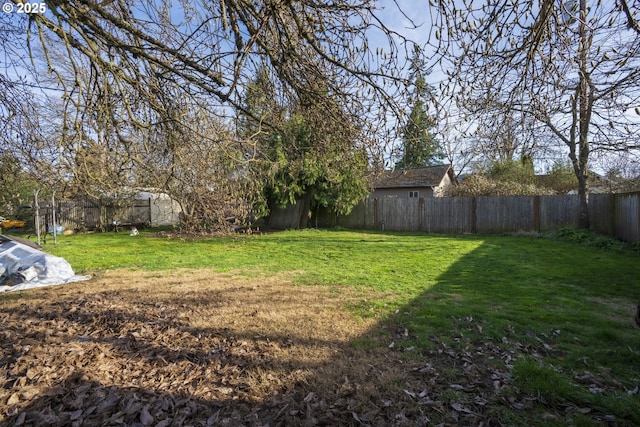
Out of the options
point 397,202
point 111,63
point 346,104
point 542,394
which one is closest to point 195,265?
point 111,63

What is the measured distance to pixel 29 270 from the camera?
6070 mm

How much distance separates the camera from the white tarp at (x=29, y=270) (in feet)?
19.4

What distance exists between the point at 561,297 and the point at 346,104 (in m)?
4.12

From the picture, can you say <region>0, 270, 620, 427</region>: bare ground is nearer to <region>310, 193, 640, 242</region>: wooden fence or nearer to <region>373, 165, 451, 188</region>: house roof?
<region>310, 193, 640, 242</region>: wooden fence

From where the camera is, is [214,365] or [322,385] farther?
[214,365]

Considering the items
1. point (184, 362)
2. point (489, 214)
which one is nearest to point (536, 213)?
point (489, 214)

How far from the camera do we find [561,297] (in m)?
4.78

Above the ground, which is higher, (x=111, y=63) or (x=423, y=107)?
(x=111, y=63)

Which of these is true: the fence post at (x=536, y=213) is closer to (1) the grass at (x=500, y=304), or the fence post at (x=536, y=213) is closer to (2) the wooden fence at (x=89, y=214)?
(1) the grass at (x=500, y=304)

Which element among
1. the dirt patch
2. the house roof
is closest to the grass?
the dirt patch

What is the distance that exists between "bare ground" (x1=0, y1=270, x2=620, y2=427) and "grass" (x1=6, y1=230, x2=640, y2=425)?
106 mm

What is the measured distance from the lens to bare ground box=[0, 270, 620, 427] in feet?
7.47

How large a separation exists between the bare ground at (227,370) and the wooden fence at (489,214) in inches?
380

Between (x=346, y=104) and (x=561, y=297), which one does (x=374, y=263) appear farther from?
(x=346, y=104)
